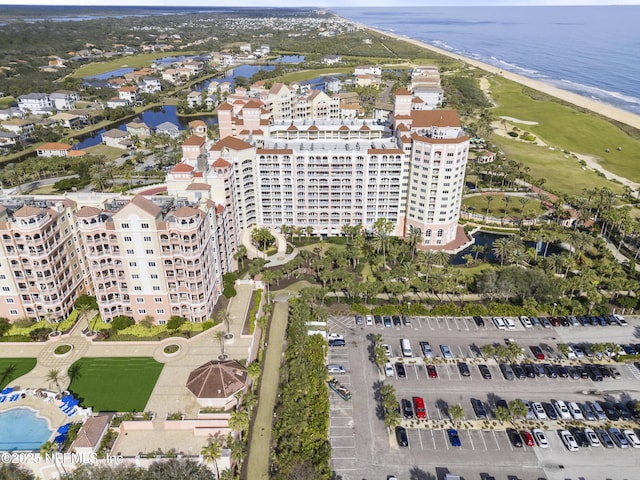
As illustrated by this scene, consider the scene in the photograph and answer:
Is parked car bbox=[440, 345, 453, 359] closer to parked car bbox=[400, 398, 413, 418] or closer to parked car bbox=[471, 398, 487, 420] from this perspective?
parked car bbox=[471, 398, 487, 420]

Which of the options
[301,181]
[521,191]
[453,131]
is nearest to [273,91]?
[301,181]

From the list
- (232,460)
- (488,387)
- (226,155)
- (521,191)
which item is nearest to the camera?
(232,460)

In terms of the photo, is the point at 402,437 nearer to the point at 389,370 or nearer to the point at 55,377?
the point at 389,370

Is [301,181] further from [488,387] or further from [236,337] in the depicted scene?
[488,387]

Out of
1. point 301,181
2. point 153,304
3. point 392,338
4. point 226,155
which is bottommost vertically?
point 392,338

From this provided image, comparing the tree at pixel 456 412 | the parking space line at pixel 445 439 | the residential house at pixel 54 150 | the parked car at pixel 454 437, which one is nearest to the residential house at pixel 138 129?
the residential house at pixel 54 150

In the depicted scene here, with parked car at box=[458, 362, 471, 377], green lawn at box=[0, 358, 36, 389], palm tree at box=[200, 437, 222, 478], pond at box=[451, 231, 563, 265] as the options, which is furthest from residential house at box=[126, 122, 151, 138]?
parked car at box=[458, 362, 471, 377]
